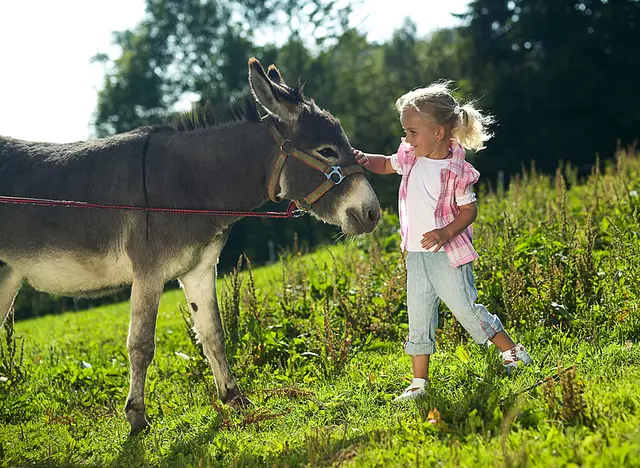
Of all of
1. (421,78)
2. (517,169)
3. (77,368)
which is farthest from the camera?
(421,78)

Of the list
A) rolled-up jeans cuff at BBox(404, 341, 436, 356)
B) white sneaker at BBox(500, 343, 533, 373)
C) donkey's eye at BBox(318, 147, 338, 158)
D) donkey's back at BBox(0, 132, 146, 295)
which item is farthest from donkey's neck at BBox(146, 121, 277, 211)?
white sneaker at BBox(500, 343, 533, 373)

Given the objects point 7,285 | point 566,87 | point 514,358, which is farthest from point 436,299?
point 566,87

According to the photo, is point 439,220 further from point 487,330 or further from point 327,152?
point 327,152

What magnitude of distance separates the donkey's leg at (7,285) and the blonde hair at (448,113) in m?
3.14

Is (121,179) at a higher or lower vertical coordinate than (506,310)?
higher

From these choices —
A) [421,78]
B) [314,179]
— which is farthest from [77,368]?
[421,78]

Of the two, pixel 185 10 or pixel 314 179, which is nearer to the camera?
pixel 314 179

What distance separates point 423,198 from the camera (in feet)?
12.3

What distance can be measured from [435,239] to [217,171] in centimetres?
168

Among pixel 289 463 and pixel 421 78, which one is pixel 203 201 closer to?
pixel 289 463

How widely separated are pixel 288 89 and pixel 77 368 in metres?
3.58

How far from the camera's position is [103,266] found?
4.36 metres

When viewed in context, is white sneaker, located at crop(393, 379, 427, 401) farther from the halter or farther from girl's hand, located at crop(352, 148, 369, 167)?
girl's hand, located at crop(352, 148, 369, 167)

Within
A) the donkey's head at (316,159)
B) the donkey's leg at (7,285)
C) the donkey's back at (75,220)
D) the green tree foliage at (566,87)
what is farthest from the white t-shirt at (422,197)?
the green tree foliage at (566,87)
